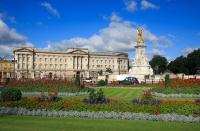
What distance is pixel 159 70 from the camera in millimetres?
140500

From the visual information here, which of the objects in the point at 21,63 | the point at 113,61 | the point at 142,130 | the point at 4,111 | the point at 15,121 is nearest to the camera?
the point at 142,130

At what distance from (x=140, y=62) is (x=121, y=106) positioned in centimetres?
4287

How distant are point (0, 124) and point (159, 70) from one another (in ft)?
426

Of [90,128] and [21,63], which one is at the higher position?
[21,63]

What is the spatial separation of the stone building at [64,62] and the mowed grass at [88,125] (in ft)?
394

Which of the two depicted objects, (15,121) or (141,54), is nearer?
(15,121)

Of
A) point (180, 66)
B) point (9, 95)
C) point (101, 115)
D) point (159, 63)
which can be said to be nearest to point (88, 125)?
point (101, 115)

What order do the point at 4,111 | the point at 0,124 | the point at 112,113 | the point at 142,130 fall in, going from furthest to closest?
the point at 4,111, the point at 112,113, the point at 0,124, the point at 142,130

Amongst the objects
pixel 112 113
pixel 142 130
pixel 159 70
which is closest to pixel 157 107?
pixel 112 113

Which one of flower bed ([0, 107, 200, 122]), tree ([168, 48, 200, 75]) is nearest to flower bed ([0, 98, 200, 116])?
flower bed ([0, 107, 200, 122])

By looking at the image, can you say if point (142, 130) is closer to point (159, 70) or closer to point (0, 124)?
point (0, 124)

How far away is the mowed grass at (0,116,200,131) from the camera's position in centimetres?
1302

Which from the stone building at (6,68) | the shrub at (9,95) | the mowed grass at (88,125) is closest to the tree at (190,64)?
the stone building at (6,68)

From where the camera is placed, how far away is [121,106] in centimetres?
1677
